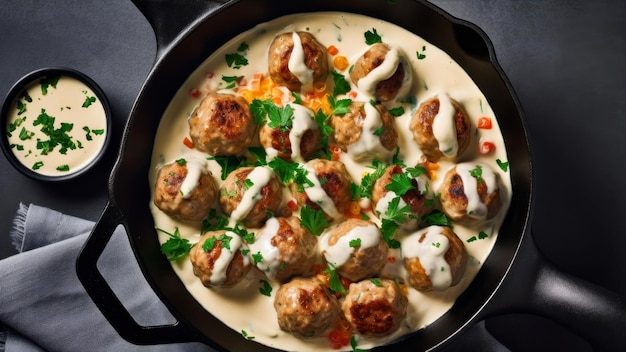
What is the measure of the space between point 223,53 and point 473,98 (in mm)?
1437

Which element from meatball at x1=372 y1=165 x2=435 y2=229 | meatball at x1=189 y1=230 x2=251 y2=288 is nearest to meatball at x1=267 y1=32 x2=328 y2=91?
meatball at x1=372 y1=165 x2=435 y2=229

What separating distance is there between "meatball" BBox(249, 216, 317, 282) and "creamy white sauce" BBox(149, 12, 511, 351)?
21cm

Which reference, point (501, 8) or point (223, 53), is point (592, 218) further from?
point (223, 53)

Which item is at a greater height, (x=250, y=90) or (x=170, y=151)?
(x=250, y=90)

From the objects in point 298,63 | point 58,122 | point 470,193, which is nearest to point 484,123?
point 470,193

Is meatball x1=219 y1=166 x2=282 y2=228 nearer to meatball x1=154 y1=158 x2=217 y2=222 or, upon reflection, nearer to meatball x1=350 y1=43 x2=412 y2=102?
meatball x1=154 y1=158 x2=217 y2=222

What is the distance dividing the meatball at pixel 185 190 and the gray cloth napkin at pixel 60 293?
0.56 meters

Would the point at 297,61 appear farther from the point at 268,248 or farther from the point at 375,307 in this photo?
the point at 375,307

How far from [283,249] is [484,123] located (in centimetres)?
133

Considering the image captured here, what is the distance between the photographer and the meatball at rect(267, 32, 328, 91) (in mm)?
3918

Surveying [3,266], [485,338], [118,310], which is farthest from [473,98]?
[3,266]

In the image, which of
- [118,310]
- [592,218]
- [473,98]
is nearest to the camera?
[118,310]

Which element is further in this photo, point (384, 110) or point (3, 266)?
point (3, 266)

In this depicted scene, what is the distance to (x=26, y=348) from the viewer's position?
4305mm
